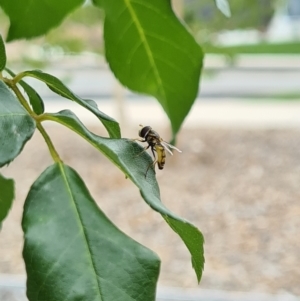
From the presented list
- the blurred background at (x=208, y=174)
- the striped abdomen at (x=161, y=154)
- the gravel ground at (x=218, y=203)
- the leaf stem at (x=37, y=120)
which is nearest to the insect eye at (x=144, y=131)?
the striped abdomen at (x=161, y=154)

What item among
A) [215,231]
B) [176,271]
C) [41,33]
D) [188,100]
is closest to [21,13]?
[41,33]

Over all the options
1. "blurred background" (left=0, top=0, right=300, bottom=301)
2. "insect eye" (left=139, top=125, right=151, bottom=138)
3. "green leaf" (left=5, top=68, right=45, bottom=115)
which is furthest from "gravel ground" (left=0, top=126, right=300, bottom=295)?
"green leaf" (left=5, top=68, right=45, bottom=115)

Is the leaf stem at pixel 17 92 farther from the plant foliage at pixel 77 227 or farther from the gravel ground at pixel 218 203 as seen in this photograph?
the gravel ground at pixel 218 203

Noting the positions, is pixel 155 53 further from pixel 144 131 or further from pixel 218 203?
pixel 218 203

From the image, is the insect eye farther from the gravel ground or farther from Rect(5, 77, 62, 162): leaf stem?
the gravel ground

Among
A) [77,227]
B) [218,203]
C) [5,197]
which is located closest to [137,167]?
[77,227]

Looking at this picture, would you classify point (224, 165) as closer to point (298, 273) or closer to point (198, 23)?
point (198, 23)

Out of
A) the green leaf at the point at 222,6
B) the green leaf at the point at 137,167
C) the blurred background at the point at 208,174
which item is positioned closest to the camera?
the green leaf at the point at 137,167

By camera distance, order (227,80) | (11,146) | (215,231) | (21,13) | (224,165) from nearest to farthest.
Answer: (11,146), (21,13), (215,231), (224,165), (227,80)
